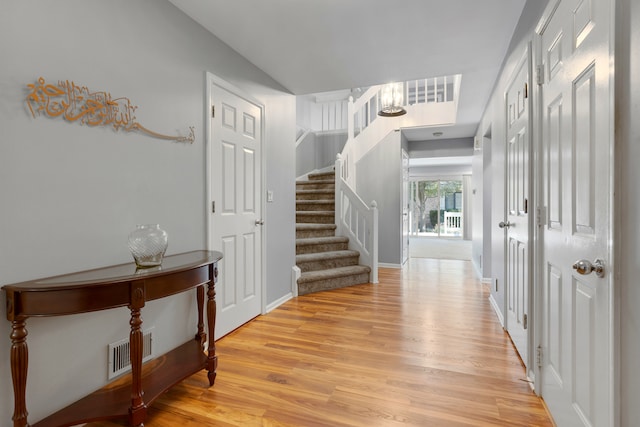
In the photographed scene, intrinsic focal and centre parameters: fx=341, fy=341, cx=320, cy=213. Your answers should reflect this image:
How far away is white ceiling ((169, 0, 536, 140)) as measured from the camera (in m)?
2.28

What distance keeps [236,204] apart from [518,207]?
218 cm

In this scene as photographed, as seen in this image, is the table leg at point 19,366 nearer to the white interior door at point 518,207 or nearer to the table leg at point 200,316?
the table leg at point 200,316

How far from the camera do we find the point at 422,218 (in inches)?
461

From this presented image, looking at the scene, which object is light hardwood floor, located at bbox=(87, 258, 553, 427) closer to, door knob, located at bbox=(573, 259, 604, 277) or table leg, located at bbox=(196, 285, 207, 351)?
table leg, located at bbox=(196, 285, 207, 351)

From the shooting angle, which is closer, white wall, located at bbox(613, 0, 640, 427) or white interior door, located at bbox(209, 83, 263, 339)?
white wall, located at bbox(613, 0, 640, 427)

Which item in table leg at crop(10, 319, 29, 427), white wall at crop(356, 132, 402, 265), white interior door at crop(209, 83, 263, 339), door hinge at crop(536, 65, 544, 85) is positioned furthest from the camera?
white wall at crop(356, 132, 402, 265)

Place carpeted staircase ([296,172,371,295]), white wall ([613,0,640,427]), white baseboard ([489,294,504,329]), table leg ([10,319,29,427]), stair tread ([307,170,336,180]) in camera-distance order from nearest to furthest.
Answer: white wall ([613,0,640,427])
table leg ([10,319,29,427])
white baseboard ([489,294,504,329])
carpeted staircase ([296,172,371,295])
stair tread ([307,170,336,180])

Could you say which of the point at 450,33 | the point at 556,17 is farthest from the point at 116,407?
the point at 450,33

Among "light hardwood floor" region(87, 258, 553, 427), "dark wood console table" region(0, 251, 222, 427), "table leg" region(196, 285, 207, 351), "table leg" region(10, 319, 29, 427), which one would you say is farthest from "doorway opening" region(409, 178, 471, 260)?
"table leg" region(10, 319, 29, 427)

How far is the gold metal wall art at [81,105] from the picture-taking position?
1535 millimetres

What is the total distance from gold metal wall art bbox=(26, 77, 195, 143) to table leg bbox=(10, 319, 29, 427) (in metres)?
0.92

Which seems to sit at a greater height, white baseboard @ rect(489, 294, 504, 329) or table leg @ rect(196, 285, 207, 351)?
table leg @ rect(196, 285, 207, 351)

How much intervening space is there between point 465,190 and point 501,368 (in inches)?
382

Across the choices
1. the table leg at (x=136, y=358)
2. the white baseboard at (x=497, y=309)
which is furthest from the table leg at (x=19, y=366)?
the white baseboard at (x=497, y=309)
